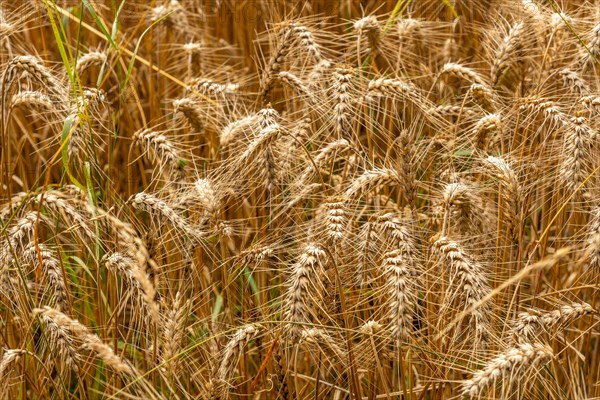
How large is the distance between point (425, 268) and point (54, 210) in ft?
3.32

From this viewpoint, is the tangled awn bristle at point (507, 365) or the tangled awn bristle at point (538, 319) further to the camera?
the tangled awn bristle at point (538, 319)

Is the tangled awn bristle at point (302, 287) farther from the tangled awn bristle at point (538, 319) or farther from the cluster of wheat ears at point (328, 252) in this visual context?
the tangled awn bristle at point (538, 319)

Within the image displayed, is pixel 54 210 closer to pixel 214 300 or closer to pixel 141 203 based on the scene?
pixel 141 203

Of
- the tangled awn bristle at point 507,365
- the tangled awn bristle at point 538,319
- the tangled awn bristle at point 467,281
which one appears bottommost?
the tangled awn bristle at point 538,319

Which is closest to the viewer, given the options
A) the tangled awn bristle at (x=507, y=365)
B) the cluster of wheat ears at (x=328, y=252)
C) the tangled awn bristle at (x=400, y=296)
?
the tangled awn bristle at (x=507, y=365)

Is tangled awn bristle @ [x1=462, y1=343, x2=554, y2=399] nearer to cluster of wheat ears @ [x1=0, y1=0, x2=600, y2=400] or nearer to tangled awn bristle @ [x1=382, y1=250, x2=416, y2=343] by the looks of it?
cluster of wheat ears @ [x1=0, y1=0, x2=600, y2=400]

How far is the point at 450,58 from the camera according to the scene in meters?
3.15

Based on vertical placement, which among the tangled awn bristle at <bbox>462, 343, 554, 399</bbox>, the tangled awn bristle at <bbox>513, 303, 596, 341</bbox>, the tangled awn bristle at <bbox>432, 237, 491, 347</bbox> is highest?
the tangled awn bristle at <bbox>432, 237, 491, 347</bbox>

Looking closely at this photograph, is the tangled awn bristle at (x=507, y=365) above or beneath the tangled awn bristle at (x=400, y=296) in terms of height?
beneath

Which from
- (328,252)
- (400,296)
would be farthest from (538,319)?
A: (328,252)

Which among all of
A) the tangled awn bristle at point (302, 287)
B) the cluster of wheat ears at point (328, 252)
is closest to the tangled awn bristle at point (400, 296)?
the cluster of wheat ears at point (328, 252)

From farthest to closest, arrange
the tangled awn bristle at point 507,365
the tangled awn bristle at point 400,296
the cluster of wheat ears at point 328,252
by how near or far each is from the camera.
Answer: the cluster of wheat ears at point 328,252 < the tangled awn bristle at point 400,296 < the tangled awn bristle at point 507,365

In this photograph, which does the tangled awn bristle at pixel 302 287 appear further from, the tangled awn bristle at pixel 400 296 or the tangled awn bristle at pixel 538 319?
the tangled awn bristle at pixel 538 319

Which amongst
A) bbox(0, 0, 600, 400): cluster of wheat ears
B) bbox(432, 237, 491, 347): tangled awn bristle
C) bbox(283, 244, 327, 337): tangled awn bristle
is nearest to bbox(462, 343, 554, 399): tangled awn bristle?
bbox(0, 0, 600, 400): cluster of wheat ears
